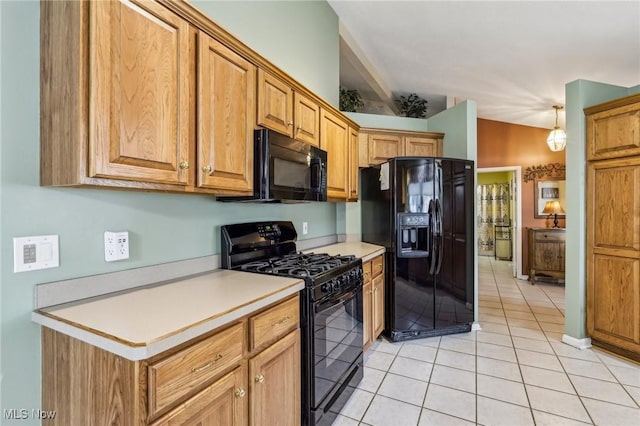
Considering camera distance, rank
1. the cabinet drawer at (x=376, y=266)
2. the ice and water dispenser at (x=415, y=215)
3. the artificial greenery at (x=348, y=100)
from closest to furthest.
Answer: the cabinet drawer at (x=376, y=266) < the ice and water dispenser at (x=415, y=215) < the artificial greenery at (x=348, y=100)

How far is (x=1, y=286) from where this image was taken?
105 cm

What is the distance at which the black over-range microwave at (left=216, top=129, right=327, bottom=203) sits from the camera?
5.70 feet

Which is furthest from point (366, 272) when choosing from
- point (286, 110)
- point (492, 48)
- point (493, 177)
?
point (493, 177)

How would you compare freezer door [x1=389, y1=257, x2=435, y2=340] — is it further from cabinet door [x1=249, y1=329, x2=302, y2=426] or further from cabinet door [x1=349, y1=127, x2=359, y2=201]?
cabinet door [x1=249, y1=329, x2=302, y2=426]

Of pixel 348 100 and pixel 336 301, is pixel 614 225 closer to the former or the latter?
pixel 336 301

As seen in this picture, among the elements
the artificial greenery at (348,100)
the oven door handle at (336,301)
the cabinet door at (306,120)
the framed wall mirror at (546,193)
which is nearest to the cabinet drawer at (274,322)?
the oven door handle at (336,301)

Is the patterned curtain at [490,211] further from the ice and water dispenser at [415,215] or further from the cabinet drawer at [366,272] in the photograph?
the cabinet drawer at [366,272]

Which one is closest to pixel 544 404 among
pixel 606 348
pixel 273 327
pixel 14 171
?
pixel 606 348

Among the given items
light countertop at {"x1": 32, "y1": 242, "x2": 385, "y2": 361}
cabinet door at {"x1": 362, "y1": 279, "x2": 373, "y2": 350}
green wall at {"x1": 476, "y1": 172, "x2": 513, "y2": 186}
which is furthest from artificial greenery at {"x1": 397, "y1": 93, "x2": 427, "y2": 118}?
green wall at {"x1": 476, "y1": 172, "x2": 513, "y2": 186}

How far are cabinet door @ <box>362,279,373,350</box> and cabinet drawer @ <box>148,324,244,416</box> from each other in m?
1.49

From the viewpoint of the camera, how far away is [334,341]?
6.17 ft

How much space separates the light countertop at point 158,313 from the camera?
0.89 m

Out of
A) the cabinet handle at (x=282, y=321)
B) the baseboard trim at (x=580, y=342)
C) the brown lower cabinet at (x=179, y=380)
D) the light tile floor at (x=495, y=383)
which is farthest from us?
the baseboard trim at (x=580, y=342)

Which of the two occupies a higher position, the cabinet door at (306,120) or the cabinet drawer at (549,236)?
the cabinet door at (306,120)
